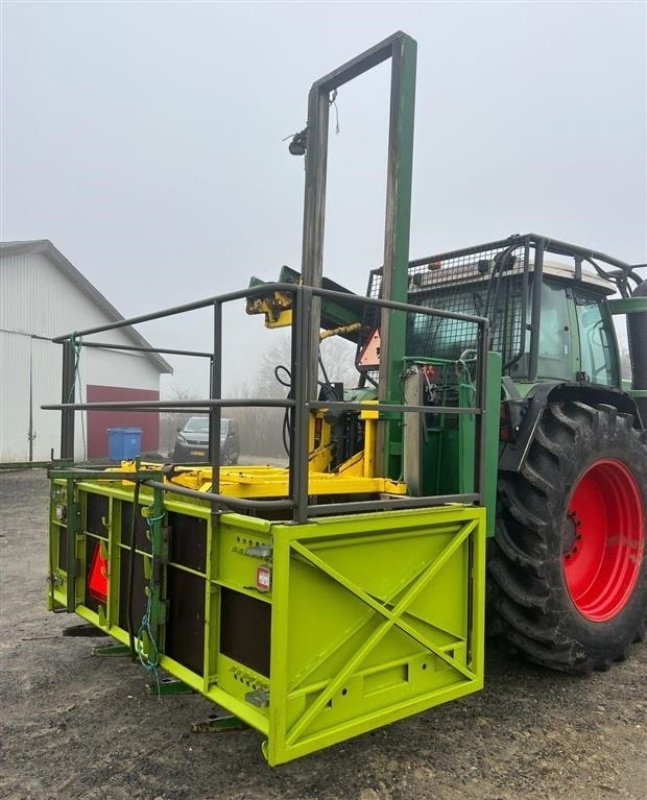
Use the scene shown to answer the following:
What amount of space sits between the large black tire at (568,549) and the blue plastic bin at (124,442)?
9828 mm

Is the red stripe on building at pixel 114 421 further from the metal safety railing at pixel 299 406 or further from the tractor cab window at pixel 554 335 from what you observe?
the metal safety railing at pixel 299 406

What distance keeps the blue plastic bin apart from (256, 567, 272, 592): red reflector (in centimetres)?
1047

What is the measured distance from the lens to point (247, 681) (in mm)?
2562

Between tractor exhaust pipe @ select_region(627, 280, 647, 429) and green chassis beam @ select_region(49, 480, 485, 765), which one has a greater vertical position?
tractor exhaust pipe @ select_region(627, 280, 647, 429)

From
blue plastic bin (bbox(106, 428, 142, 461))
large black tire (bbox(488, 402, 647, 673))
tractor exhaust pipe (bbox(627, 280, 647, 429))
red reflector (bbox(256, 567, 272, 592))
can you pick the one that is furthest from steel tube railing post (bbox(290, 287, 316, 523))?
blue plastic bin (bbox(106, 428, 142, 461))

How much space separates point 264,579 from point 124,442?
1120 centimetres

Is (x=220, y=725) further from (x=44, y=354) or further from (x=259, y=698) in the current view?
(x=44, y=354)

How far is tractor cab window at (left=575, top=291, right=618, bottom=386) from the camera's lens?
15.1 ft

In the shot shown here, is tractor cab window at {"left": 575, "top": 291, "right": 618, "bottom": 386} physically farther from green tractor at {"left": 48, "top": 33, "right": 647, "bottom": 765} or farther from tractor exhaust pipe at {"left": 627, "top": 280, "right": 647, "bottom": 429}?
tractor exhaust pipe at {"left": 627, "top": 280, "right": 647, "bottom": 429}

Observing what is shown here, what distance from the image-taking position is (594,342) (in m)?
4.75

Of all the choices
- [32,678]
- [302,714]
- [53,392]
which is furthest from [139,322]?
[53,392]

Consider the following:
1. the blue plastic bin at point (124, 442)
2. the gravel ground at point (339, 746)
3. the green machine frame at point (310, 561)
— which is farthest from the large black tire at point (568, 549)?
the blue plastic bin at point (124, 442)

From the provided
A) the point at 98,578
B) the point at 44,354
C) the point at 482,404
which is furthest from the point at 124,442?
the point at 482,404

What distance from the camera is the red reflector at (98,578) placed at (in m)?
3.58
